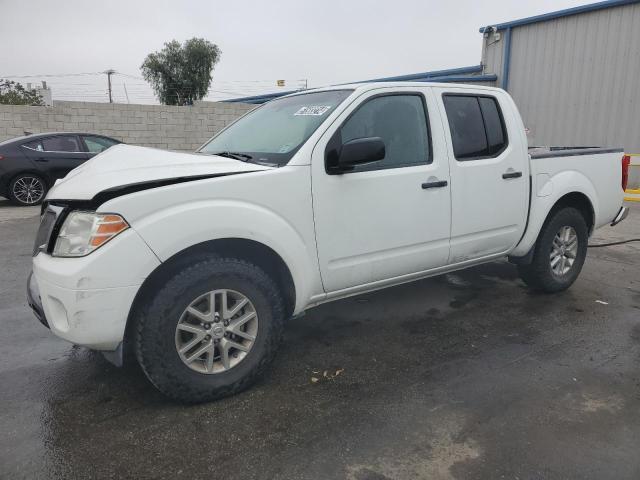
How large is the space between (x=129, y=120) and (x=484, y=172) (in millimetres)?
14581

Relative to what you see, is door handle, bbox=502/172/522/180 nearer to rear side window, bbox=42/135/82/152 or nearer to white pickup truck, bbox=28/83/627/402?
white pickup truck, bbox=28/83/627/402

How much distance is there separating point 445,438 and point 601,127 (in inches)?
464

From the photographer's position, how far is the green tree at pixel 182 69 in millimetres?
44406

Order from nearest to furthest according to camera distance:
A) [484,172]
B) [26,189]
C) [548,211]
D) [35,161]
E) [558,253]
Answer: [484,172]
[548,211]
[558,253]
[35,161]
[26,189]

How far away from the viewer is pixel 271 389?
9.82 feet

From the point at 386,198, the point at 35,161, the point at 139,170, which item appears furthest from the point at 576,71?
the point at 139,170

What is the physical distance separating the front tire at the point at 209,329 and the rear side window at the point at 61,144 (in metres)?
9.10

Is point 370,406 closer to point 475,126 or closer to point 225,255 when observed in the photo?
point 225,255

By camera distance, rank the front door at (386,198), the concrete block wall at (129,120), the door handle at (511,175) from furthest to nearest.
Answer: the concrete block wall at (129,120)
the door handle at (511,175)
the front door at (386,198)

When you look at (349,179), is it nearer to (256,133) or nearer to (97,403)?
(256,133)

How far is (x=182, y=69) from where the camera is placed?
4494cm

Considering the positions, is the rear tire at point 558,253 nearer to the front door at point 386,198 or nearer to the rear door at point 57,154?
the front door at point 386,198

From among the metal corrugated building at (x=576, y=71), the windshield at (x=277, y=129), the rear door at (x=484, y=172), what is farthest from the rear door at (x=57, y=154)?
the metal corrugated building at (x=576, y=71)

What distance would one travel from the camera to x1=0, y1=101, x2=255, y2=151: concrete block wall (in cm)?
1465
